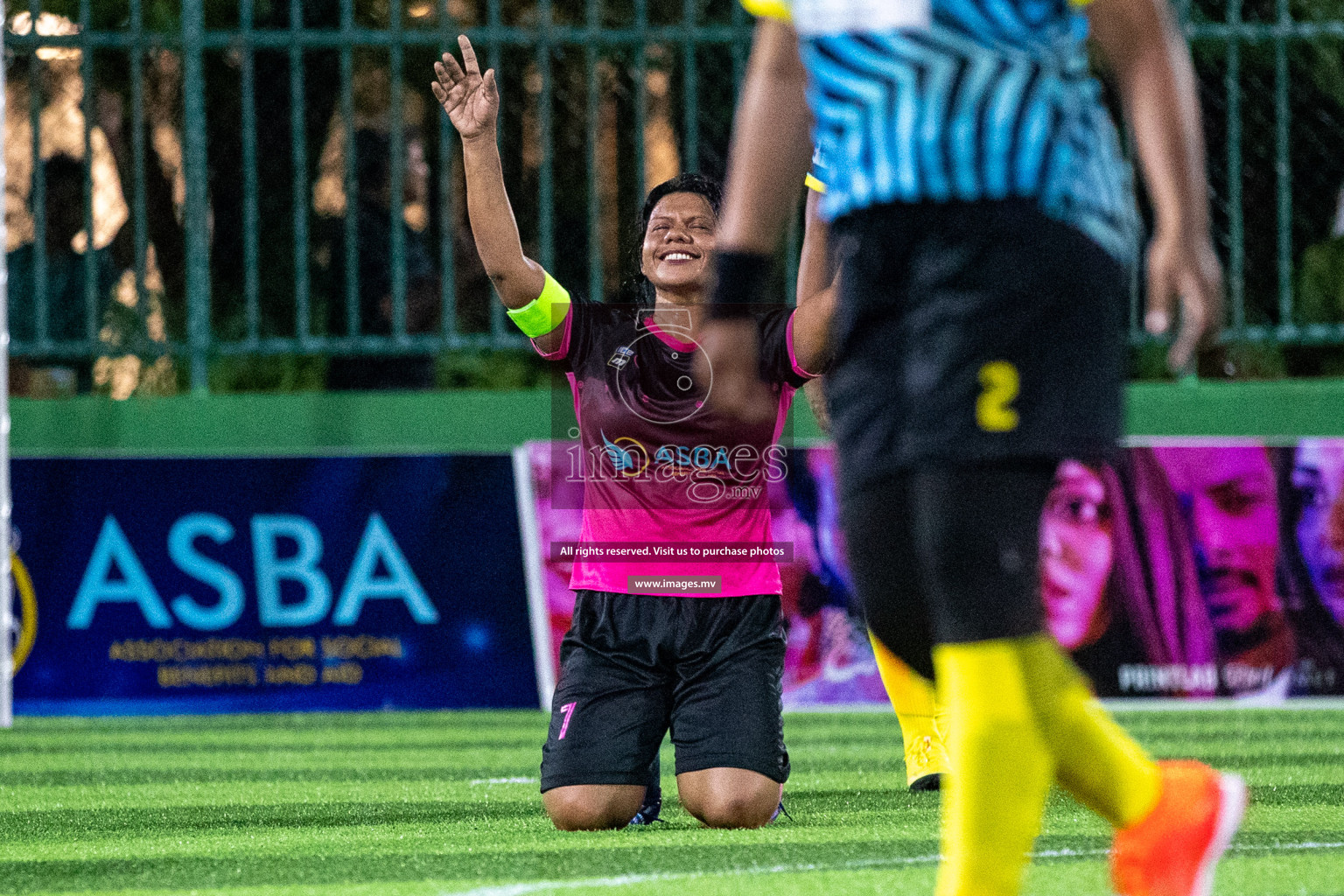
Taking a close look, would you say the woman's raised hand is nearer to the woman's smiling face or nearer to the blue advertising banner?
the woman's smiling face

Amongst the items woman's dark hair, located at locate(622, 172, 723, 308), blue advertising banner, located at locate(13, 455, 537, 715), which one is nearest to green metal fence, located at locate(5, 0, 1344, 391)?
blue advertising banner, located at locate(13, 455, 537, 715)

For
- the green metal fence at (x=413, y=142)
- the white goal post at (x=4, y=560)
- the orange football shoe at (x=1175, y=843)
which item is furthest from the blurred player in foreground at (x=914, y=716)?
the green metal fence at (x=413, y=142)

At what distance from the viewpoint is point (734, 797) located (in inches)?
168

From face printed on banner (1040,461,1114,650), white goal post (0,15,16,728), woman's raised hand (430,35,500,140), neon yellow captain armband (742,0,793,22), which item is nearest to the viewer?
neon yellow captain armband (742,0,793,22)

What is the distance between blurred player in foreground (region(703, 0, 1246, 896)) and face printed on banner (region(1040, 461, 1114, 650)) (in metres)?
5.58

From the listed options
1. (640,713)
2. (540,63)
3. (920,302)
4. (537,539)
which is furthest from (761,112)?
(540,63)

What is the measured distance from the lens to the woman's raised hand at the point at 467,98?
4090 mm

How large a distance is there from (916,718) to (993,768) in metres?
2.66

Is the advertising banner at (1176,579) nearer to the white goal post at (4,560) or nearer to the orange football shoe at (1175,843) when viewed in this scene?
the white goal post at (4,560)

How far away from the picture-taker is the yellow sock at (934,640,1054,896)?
227 cm

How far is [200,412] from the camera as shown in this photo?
898cm

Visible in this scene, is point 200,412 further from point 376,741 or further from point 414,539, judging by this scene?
point 376,741

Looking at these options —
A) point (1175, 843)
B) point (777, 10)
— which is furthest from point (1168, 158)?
point (1175, 843)

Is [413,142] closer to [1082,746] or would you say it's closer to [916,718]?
[916,718]
